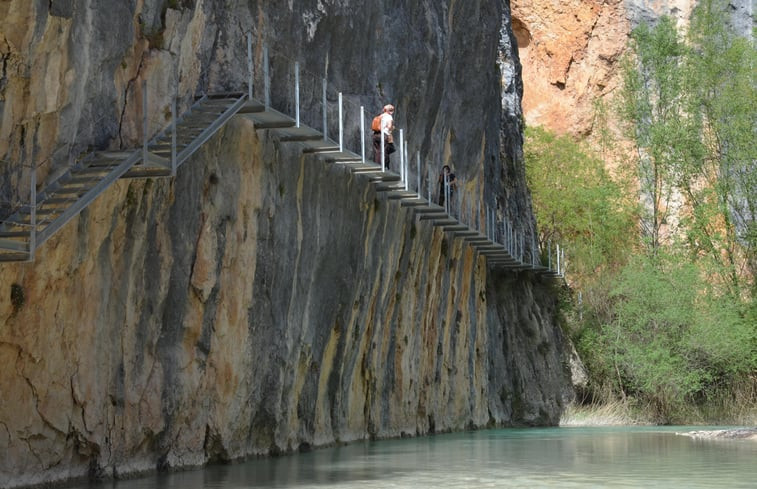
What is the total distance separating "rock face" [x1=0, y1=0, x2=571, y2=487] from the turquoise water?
881mm

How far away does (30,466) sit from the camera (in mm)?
14664

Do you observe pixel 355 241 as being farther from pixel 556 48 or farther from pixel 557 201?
pixel 556 48

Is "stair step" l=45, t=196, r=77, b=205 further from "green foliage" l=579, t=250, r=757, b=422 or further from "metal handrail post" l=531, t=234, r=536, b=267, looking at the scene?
"metal handrail post" l=531, t=234, r=536, b=267

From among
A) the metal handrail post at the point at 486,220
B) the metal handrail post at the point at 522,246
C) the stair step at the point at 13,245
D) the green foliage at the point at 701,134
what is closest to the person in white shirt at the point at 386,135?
the metal handrail post at the point at 486,220

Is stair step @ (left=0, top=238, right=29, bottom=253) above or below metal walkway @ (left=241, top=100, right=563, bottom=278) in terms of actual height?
below

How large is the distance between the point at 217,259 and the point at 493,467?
5648mm

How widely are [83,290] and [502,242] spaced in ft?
85.0

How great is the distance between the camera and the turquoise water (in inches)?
648

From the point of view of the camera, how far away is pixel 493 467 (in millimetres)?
19844

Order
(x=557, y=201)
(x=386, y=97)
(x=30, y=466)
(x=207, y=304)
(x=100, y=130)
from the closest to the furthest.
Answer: (x=30, y=466) < (x=100, y=130) < (x=207, y=304) < (x=386, y=97) < (x=557, y=201)

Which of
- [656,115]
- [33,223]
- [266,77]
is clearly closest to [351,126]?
[266,77]

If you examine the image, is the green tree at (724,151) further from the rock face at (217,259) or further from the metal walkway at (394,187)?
the rock face at (217,259)

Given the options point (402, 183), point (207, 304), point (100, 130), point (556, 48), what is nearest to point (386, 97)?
point (402, 183)

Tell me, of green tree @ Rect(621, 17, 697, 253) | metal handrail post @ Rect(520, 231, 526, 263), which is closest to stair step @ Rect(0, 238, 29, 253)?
metal handrail post @ Rect(520, 231, 526, 263)
